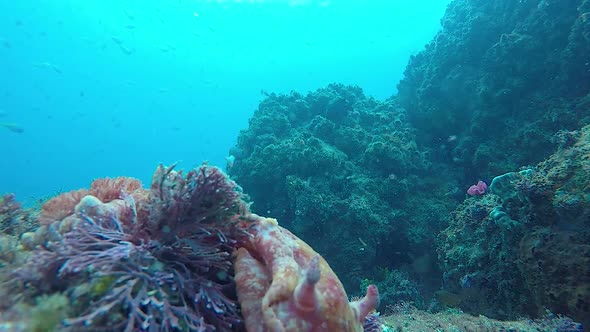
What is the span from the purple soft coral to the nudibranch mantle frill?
16cm

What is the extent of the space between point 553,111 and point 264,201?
9.95m

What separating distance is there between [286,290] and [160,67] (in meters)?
104

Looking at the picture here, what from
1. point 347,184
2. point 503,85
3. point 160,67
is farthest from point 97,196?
point 160,67

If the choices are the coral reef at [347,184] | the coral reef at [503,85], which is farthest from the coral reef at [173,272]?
the coral reef at [503,85]

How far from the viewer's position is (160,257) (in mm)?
2264

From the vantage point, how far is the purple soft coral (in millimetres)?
1879

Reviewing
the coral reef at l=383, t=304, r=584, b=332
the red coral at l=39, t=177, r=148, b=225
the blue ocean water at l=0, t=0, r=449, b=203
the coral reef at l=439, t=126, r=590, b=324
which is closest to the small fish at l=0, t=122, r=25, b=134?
the blue ocean water at l=0, t=0, r=449, b=203

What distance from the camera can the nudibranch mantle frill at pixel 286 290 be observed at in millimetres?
2131

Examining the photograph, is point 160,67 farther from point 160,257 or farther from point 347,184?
point 160,257

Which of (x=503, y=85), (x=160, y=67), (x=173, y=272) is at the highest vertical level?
(x=160, y=67)

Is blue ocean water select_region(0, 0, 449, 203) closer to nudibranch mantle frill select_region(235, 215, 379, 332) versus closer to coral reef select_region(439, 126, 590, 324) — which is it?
nudibranch mantle frill select_region(235, 215, 379, 332)

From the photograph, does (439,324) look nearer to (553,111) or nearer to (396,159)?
(396,159)

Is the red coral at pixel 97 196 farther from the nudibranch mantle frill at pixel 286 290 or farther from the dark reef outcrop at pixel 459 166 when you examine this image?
the dark reef outcrop at pixel 459 166

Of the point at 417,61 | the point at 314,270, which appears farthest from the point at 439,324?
the point at 417,61
